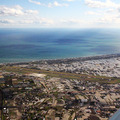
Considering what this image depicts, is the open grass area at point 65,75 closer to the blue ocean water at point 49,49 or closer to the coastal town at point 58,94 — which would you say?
the coastal town at point 58,94

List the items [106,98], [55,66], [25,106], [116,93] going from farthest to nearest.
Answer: [55,66] → [116,93] → [106,98] → [25,106]

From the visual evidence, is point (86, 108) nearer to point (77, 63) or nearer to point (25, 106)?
point (25, 106)

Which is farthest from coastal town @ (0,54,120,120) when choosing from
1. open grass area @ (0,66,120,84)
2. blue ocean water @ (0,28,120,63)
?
blue ocean water @ (0,28,120,63)

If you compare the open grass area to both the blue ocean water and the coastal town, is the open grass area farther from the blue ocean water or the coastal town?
the blue ocean water

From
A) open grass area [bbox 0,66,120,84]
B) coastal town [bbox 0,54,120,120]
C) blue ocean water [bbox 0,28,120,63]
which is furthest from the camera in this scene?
blue ocean water [bbox 0,28,120,63]

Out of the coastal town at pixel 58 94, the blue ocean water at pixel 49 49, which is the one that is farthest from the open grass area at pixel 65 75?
the blue ocean water at pixel 49 49

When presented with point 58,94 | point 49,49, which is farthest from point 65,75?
point 49,49

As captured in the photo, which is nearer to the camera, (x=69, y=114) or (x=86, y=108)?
(x=69, y=114)

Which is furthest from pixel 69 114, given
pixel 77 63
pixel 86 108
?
pixel 77 63
